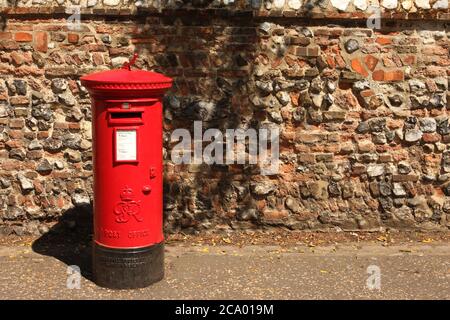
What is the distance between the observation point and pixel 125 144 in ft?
16.7

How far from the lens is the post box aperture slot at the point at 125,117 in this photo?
505 centimetres

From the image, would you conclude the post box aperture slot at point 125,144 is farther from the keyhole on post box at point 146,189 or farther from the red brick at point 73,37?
the red brick at point 73,37

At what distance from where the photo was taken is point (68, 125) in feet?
21.3

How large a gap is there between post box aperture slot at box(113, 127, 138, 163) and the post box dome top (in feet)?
1.04

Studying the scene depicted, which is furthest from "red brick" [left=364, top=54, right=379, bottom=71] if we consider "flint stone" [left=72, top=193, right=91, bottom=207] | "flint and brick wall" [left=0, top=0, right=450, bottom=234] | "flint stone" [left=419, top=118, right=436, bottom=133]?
"flint stone" [left=72, top=193, right=91, bottom=207]

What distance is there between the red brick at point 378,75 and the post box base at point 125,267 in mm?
2960

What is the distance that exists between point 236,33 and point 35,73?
2.08 m

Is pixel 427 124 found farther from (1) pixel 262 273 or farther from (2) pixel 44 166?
(2) pixel 44 166

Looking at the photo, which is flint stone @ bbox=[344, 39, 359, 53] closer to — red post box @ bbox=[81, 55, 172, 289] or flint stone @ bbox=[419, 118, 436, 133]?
flint stone @ bbox=[419, 118, 436, 133]

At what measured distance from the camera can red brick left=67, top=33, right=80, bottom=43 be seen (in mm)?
6371

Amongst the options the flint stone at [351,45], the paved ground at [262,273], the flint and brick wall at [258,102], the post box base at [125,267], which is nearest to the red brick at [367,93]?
the flint and brick wall at [258,102]
